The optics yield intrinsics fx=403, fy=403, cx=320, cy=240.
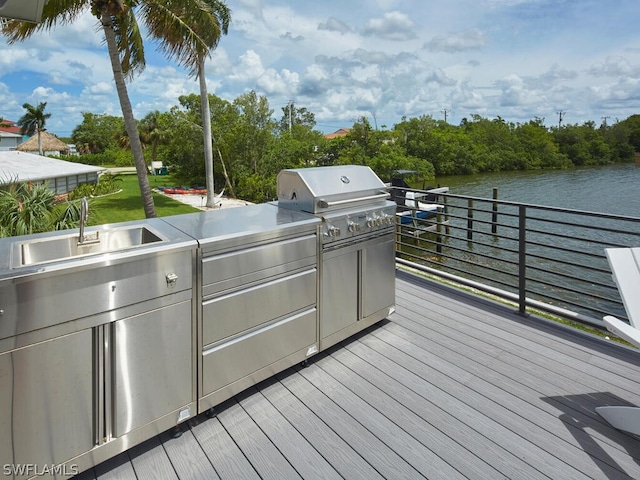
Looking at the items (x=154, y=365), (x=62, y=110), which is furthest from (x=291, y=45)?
(x=62, y=110)

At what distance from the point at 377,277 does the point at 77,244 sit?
201 cm

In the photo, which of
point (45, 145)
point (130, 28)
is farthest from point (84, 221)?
point (45, 145)

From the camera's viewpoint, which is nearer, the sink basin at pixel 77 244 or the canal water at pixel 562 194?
the sink basin at pixel 77 244

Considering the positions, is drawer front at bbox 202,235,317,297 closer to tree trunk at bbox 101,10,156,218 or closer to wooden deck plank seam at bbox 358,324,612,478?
wooden deck plank seam at bbox 358,324,612,478

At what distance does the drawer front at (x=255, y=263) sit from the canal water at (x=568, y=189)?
59.1 ft

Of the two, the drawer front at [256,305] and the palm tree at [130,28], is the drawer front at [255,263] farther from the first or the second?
the palm tree at [130,28]

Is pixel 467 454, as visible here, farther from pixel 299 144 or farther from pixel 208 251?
pixel 299 144

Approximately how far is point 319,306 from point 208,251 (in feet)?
3.07

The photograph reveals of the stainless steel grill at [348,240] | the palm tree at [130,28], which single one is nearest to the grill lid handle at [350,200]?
the stainless steel grill at [348,240]

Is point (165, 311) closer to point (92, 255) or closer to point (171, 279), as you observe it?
point (171, 279)

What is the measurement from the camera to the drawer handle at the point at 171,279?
1.89 m

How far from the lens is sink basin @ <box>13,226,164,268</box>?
1.95 m

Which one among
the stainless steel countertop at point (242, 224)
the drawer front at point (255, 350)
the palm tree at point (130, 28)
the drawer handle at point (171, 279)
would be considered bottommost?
the drawer front at point (255, 350)

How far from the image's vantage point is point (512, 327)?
3.27 m
